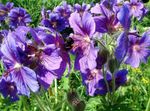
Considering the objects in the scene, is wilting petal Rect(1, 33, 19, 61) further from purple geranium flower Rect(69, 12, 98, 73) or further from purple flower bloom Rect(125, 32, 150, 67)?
purple flower bloom Rect(125, 32, 150, 67)

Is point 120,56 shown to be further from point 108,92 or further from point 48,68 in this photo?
point 108,92

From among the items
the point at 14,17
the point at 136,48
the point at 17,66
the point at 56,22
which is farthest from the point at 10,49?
the point at 14,17

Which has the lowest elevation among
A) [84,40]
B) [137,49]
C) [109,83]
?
[109,83]

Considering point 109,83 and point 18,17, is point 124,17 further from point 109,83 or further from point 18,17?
point 18,17

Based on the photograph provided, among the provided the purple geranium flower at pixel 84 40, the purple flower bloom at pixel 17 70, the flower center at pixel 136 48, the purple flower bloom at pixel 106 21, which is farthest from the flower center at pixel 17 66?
the flower center at pixel 136 48

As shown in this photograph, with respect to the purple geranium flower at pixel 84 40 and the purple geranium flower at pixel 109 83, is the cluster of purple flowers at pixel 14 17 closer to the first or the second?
the purple geranium flower at pixel 109 83

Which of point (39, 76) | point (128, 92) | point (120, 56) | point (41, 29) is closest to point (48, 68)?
point (39, 76)

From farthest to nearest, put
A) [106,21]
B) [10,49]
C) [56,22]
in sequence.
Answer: [56,22], [106,21], [10,49]
